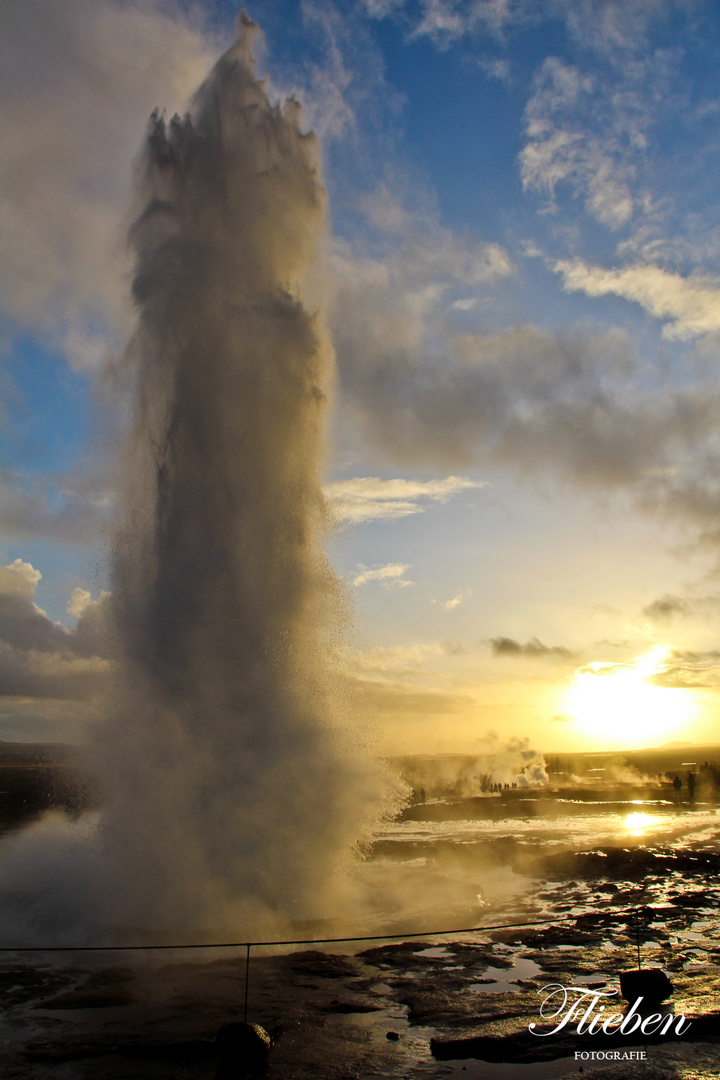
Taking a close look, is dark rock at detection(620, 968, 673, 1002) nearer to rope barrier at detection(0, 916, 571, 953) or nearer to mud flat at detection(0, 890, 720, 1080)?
mud flat at detection(0, 890, 720, 1080)

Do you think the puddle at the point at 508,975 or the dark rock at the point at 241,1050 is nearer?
the dark rock at the point at 241,1050

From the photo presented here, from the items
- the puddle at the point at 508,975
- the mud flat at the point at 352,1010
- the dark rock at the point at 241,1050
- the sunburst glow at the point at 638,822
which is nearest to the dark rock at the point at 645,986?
the mud flat at the point at 352,1010

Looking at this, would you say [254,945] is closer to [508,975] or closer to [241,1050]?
[241,1050]

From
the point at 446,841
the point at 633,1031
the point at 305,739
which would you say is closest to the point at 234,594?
the point at 305,739

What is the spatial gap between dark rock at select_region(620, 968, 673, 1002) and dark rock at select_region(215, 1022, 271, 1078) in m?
7.24

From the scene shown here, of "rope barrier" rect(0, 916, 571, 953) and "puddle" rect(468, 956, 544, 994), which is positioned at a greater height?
"rope barrier" rect(0, 916, 571, 953)

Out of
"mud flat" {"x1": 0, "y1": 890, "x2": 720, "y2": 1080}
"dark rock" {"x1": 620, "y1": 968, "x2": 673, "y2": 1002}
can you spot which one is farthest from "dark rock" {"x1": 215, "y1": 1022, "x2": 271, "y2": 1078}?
"dark rock" {"x1": 620, "y1": 968, "x2": 673, "y2": 1002}

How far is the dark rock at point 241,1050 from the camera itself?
992 cm

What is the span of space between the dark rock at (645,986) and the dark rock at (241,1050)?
724cm

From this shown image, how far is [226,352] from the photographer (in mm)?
24078

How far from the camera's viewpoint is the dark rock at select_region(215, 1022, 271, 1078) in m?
9.92

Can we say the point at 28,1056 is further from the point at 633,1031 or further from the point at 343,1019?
the point at 633,1031

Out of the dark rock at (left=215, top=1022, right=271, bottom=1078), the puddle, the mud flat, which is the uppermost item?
the dark rock at (left=215, top=1022, right=271, bottom=1078)

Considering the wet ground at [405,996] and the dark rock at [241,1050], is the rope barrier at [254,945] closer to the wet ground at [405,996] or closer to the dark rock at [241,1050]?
the wet ground at [405,996]
